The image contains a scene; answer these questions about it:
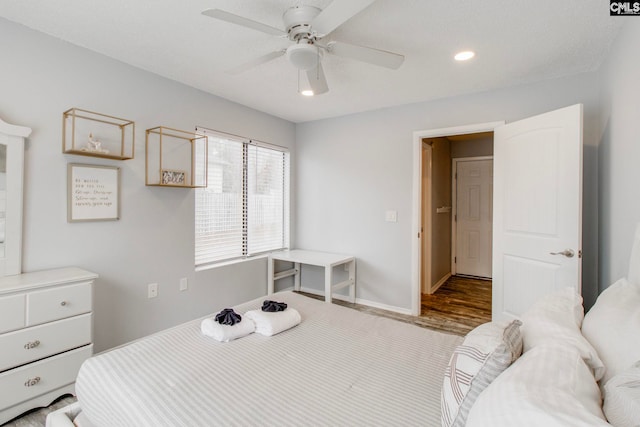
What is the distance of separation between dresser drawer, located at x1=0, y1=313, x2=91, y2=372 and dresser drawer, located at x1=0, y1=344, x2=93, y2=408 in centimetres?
4

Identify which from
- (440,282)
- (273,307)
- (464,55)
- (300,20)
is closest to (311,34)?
(300,20)

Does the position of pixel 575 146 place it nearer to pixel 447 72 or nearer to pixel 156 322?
pixel 447 72

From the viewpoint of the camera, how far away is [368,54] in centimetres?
182

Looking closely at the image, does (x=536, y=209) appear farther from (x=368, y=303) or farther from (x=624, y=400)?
(x=624, y=400)

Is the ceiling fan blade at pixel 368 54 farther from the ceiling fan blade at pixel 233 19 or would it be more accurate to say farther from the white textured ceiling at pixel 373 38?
the ceiling fan blade at pixel 233 19

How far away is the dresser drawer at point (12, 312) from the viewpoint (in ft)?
5.60

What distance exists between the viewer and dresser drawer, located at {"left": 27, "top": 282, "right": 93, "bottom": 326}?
1.82 m

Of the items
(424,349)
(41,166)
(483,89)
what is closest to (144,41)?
(41,166)

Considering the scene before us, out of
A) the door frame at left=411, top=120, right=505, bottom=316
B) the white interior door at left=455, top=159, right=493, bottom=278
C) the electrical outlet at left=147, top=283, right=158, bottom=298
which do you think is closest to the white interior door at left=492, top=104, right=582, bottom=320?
the door frame at left=411, top=120, right=505, bottom=316

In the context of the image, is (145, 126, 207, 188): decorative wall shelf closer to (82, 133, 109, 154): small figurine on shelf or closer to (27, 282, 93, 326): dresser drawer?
(82, 133, 109, 154): small figurine on shelf

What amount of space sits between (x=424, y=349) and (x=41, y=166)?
2716 mm

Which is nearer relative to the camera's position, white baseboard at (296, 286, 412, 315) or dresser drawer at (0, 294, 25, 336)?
dresser drawer at (0, 294, 25, 336)

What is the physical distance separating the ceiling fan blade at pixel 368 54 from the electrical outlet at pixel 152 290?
96.1 inches

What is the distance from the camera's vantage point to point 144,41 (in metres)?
2.19
